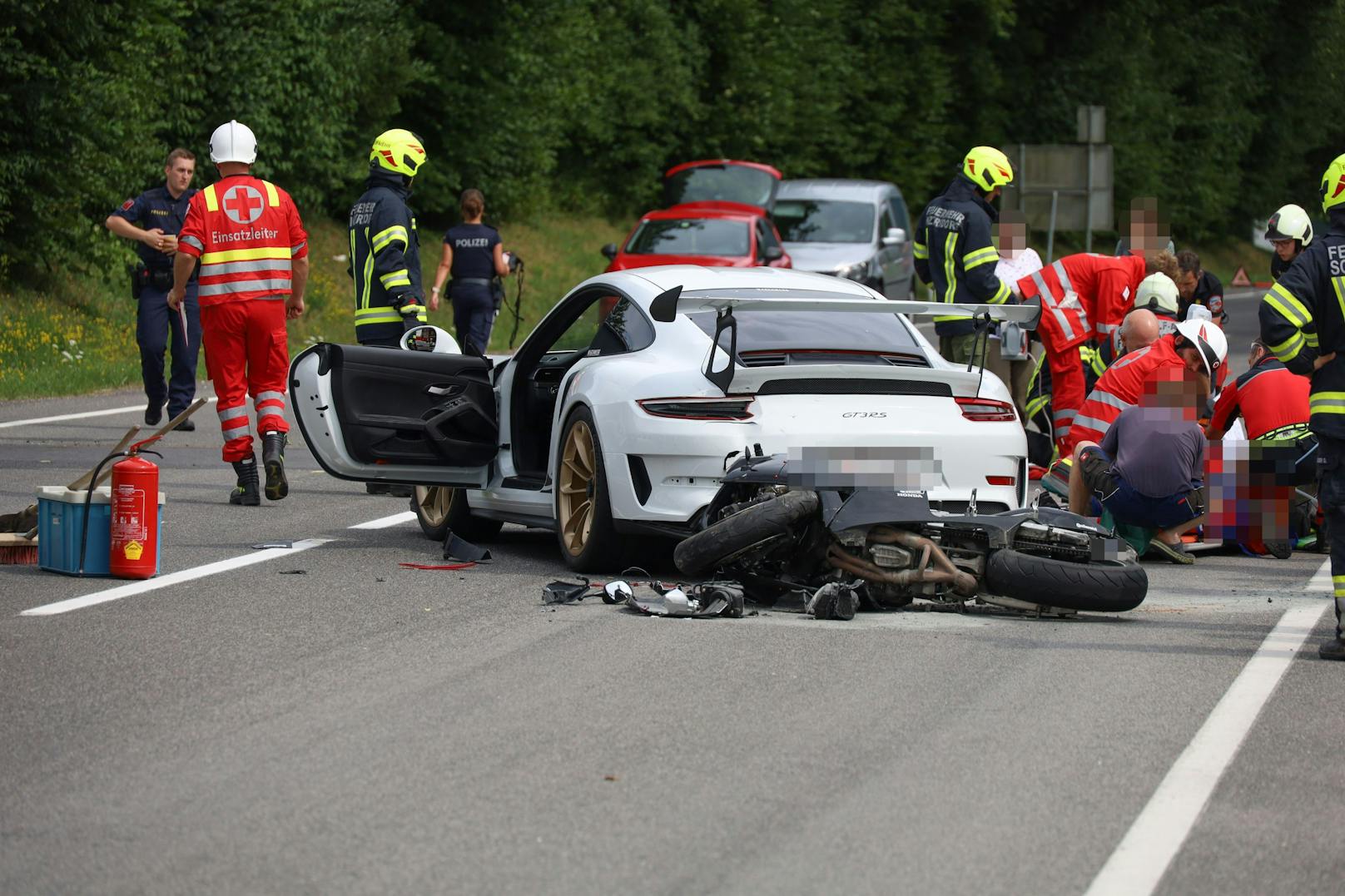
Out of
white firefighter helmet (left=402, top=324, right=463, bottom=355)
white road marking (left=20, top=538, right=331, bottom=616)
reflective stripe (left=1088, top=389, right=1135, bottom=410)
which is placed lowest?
white road marking (left=20, top=538, right=331, bottom=616)

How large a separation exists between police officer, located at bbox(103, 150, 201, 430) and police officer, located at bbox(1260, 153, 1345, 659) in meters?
9.90

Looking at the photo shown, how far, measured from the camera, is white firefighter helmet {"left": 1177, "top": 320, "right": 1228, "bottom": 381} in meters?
10.4

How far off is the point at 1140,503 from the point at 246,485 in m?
4.81

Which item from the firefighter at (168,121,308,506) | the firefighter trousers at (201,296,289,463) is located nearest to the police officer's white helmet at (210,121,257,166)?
the firefighter at (168,121,308,506)

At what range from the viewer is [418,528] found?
11.2m

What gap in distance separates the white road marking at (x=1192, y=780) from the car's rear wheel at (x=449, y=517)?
4123 mm

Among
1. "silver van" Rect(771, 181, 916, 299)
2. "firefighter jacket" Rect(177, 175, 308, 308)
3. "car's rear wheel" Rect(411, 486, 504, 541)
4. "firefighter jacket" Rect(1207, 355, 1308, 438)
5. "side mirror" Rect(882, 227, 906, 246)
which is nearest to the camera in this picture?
"car's rear wheel" Rect(411, 486, 504, 541)

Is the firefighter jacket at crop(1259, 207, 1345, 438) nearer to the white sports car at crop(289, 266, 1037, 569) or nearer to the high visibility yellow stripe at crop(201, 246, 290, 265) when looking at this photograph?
the white sports car at crop(289, 266, 1037, 569)

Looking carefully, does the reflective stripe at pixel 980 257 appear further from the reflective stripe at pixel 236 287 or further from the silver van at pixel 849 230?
the silver van at pixel 849 230

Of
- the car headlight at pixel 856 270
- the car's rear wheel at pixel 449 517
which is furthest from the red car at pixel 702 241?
the car's rear wheel at pixel 449 517

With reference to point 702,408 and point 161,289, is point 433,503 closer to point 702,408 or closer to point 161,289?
point 702,408

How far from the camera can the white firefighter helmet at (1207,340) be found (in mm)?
10375

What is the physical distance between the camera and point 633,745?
601 cm

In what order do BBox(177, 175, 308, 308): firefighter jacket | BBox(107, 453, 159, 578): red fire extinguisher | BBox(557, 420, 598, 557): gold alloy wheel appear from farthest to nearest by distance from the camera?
BBox(177, 175, 308, 308): firefighter jacket
BBox(557, 420, 598, 557): gold alloy wheel
BBox(107, 453, 159, 578): red fire extinguisher
